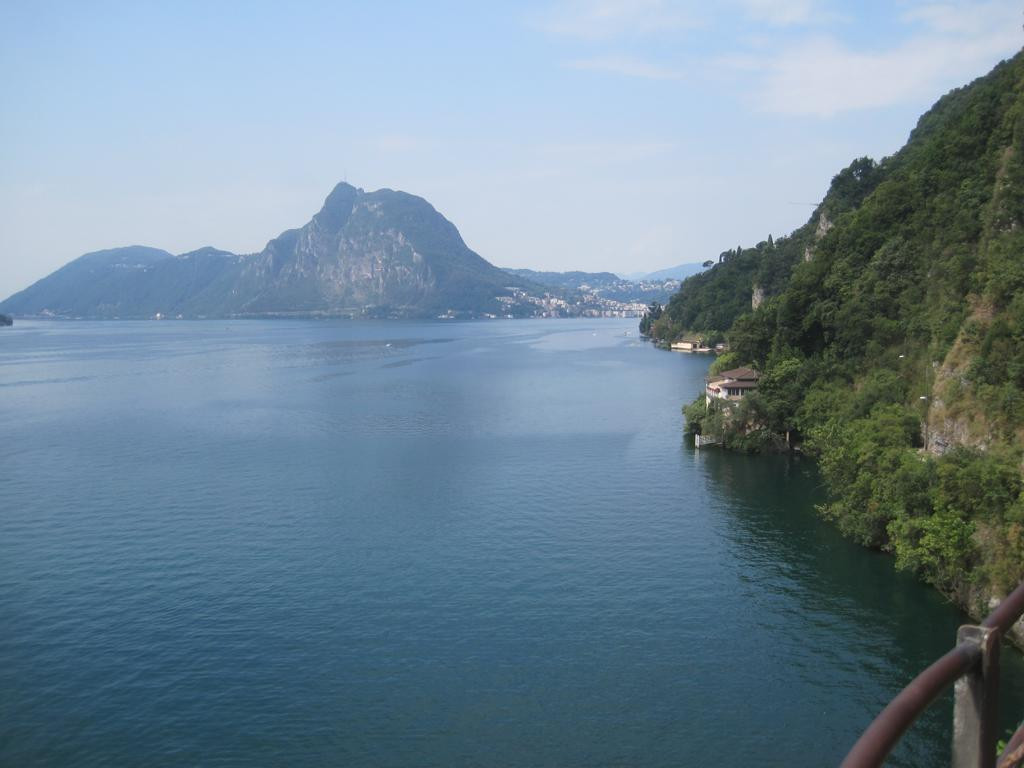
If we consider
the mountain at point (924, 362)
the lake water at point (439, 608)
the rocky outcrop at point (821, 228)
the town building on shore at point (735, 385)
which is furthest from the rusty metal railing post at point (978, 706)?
the rocky outcrop at point (821, 228)

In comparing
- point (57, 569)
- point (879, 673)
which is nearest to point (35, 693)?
point (57, 569)

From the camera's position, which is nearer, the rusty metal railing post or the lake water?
the rusty metal railing post

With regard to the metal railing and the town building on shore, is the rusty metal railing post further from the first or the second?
the town building on shore

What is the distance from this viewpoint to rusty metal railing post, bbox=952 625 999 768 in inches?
87.8

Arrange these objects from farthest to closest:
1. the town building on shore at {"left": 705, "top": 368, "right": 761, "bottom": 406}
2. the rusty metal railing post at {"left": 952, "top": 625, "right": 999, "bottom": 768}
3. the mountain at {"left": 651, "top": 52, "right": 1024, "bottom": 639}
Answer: the town building on shore at {"left": 705, "top": 368, "right": 761, "bottom": 406} < the mountain at {"left": 651, "top": 52, "right": 1024, "bottom": 639} < the rusty metal railing post at {"left": 952, "top": 625, "right": 999, "bottom": 768}

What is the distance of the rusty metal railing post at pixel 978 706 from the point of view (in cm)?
223

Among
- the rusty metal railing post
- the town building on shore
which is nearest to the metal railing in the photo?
the rusty metal railing post

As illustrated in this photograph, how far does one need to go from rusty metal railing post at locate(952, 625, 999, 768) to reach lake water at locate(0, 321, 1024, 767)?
53.5 feet

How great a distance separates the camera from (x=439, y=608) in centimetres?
2442

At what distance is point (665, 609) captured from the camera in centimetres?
2422

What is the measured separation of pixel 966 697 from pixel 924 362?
A: 3682 cm

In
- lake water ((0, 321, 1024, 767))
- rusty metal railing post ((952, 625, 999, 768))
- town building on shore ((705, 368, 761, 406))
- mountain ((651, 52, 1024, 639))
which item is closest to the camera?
rusty metal railing post ((952, 625, 999, 768))

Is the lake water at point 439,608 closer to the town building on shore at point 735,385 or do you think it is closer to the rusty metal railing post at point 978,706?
the town building on shore at point 735,385

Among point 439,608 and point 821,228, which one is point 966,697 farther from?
point 821,228
